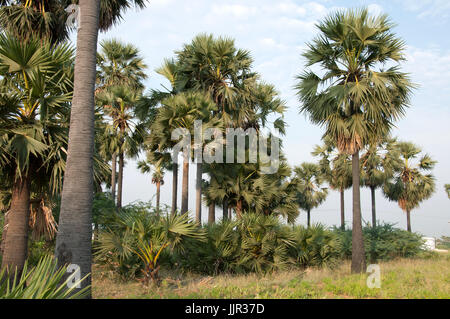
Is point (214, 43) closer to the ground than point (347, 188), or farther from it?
farther from it

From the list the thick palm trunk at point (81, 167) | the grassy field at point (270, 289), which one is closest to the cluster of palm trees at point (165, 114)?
the thick palm trunk at point (81, 167)

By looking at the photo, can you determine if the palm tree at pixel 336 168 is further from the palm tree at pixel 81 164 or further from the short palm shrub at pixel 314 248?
the palm tree at pixel 81 164

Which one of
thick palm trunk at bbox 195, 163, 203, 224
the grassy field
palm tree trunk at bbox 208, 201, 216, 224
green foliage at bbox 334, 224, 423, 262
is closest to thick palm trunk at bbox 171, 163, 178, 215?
palm tree trunk at bbox 208, 201, 216, 224

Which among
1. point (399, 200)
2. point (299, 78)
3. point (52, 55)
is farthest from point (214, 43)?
point (399, 200)

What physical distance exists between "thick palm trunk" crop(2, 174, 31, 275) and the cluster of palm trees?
0.08 feet

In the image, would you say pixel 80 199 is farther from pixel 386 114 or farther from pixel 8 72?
pixel 386 114

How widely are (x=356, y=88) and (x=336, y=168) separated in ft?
50.4

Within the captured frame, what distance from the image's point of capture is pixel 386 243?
1678cm

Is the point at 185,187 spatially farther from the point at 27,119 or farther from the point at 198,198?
the point at 27,119

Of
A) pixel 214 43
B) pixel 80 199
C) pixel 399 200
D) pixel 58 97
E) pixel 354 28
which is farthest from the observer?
pixel 399 200

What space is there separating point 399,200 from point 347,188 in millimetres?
3814

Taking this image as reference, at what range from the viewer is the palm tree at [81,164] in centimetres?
570

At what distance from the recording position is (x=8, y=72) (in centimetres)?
748

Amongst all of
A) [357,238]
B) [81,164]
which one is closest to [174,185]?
[357,238]
